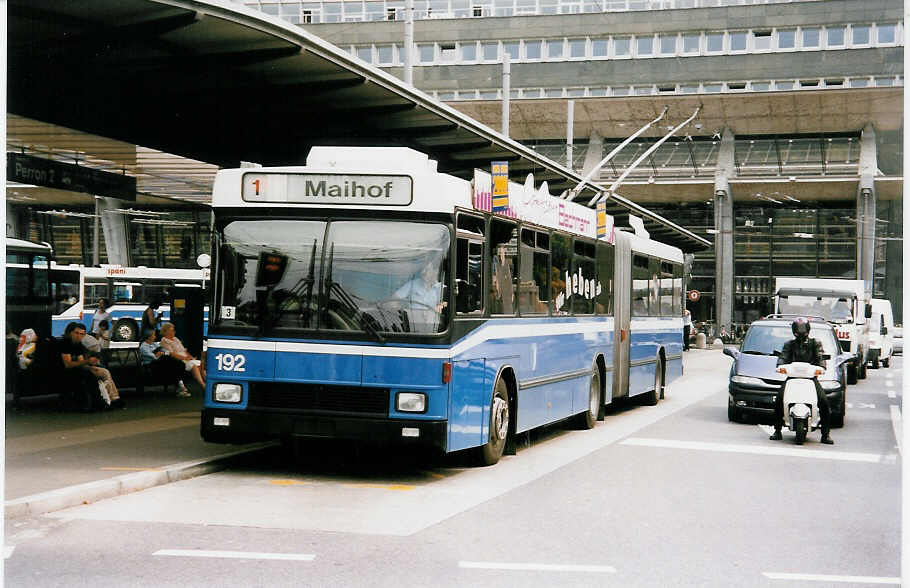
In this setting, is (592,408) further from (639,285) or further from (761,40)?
(761,40)

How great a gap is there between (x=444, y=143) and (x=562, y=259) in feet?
18.3

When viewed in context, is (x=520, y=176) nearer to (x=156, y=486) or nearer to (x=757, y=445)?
(x=757, y=445)

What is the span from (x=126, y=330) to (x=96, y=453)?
93.2ft

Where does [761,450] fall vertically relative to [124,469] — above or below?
below

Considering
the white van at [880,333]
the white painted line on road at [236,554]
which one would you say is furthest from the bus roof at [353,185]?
the white van at [880,333]

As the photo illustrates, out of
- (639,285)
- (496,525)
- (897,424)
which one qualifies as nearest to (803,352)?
(897,424)

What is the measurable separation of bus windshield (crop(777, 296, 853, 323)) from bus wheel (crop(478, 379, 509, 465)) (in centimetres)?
2226

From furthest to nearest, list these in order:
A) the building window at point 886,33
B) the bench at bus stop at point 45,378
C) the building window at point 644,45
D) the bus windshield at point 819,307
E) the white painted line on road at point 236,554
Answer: the building window at point 644,45 → the building window at point 886,33 → the bus windshield at point 819,307 → the bench at bus stop at point 45,378 → the white painted line on road at point 236,554

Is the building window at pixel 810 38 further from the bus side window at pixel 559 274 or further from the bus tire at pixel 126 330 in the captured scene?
the bus side window at pixel 559 274

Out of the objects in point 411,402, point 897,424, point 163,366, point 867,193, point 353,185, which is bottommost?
point 897,424

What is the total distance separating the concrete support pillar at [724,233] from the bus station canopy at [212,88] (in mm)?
36782

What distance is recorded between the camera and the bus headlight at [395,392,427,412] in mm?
10320

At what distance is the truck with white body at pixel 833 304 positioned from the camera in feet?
105

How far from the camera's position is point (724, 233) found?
57.2m
